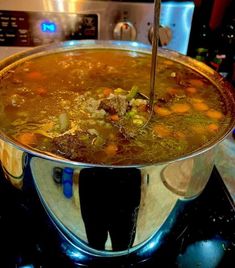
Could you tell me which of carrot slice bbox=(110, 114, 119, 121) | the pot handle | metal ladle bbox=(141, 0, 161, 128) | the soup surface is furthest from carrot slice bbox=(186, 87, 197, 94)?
the pot handle

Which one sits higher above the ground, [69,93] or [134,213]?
[69,93]

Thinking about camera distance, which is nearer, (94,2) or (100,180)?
(100,180)

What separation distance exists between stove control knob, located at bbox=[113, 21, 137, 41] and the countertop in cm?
70

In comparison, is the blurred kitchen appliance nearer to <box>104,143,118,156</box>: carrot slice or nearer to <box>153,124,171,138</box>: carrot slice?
<box>153,124,171,138</box>: carrot slice

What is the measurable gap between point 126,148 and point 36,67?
0.62 meters

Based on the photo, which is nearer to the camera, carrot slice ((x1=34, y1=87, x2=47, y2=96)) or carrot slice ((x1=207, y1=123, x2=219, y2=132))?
carrot slice ((x1=207, y1=123, x2=219, y2=132))

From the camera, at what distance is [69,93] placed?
4.36 ft

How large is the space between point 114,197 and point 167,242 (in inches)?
16.5

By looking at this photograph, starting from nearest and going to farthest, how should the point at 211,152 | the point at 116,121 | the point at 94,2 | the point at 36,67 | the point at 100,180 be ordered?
the point at 100,180
the point at 211,152
the point at 116,121
the point at 36,67
the point at 94,2

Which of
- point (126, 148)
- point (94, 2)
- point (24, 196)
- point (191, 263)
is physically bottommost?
point (191, 263)

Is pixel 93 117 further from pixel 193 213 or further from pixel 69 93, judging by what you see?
pixel 193 213

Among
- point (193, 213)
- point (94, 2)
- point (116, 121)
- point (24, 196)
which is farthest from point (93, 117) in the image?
point (94, 2)

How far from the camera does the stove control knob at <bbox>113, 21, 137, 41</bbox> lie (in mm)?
1725

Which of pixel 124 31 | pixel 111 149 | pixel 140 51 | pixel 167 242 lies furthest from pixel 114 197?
pixel 124 31
